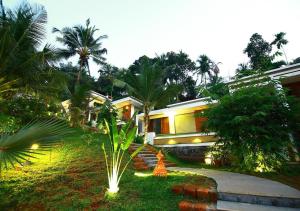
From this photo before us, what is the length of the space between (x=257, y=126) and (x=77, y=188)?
21.5ft

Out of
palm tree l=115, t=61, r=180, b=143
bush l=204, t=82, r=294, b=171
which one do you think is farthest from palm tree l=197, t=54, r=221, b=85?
bush l=204, t=82, r=294, b=171

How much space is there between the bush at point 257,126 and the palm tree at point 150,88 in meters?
8.30

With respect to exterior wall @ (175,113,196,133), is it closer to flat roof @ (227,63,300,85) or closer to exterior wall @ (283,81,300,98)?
exterior wall @ (283,81,300,98)

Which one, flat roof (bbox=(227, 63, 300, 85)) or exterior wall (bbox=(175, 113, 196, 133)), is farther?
exterior wall (bbox=(175, 113, 196, 133))

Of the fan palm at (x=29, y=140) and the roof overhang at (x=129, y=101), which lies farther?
the roof overhang at (x=129, y=101)

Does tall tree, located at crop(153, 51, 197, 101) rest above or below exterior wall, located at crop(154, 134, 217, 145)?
above

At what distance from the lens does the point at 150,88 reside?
1559cm

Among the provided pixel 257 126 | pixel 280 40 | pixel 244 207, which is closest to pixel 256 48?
pixel 280 40

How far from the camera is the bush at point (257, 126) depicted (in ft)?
23.2

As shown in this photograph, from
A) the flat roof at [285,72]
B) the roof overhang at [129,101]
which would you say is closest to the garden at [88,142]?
the flat roof at [285,72]

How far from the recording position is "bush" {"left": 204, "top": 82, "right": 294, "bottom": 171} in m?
7.08

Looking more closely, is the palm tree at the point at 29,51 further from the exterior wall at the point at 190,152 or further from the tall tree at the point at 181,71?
the tall tree at the point at 181,71

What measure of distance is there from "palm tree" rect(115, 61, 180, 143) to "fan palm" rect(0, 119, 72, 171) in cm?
1228

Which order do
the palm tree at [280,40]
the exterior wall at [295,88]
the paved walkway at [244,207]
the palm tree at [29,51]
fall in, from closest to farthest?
the paved walkway at [244,207] → the palm tree at [29,51] → the exterior wall at [295,88] → the palm tree at [280,40]
